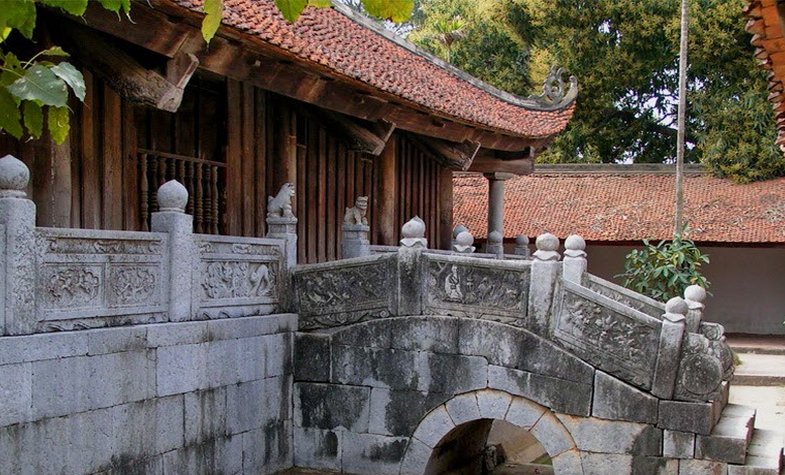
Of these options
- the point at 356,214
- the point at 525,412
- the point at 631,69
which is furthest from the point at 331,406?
the point at 631,69

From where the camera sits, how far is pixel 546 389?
827 cm

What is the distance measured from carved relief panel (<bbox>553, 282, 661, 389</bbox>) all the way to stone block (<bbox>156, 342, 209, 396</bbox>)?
9.64ft

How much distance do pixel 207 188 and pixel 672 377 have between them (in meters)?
4.78

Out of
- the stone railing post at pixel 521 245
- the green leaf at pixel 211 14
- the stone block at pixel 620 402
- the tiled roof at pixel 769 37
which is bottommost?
the stone block at pixel 620 402

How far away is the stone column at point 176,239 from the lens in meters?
7.36

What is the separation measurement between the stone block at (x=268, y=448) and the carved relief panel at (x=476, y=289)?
5.69ft

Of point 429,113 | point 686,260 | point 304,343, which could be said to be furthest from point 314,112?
point 686,260

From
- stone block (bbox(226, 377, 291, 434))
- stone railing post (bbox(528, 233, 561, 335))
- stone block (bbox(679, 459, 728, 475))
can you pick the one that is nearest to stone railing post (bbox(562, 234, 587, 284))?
stone railing post (bbox(528, 233, 561, 335))

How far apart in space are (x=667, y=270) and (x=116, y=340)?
43.2 ft

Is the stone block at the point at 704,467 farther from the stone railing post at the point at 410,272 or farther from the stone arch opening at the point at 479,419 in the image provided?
the stone railing post at the point at 410,272

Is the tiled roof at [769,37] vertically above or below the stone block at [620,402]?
above

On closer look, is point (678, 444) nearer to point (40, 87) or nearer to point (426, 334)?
point (426, 334)

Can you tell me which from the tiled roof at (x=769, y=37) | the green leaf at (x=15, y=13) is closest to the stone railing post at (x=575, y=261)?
the tiled roof at (x=769, y=37)

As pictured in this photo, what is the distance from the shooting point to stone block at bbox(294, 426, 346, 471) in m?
8.95
